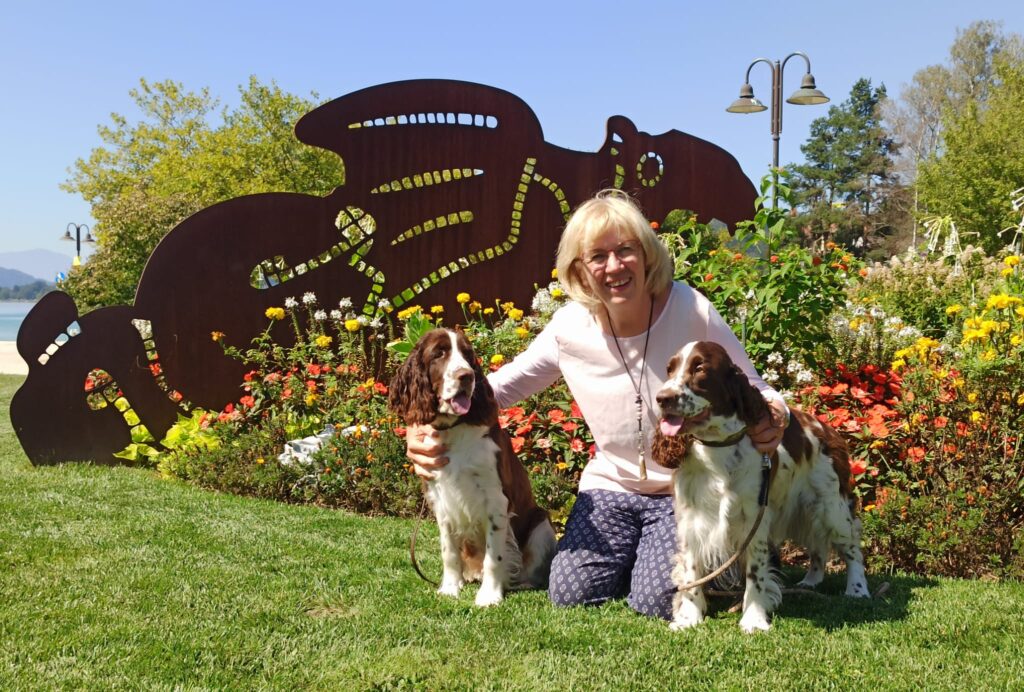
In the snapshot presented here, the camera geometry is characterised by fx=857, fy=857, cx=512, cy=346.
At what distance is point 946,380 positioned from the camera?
429 centimetres

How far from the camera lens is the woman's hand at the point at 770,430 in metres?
3.01

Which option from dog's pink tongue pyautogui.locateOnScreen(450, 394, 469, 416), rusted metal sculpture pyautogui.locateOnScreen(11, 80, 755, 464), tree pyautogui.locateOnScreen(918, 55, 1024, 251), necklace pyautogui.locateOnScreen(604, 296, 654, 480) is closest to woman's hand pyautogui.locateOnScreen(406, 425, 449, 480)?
dog's pink tongue pyautogui.locateOnScreen(450, 394, 469, 416)

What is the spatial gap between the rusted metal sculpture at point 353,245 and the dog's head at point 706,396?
446 centimetres

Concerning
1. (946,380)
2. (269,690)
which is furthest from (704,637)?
(946,380)

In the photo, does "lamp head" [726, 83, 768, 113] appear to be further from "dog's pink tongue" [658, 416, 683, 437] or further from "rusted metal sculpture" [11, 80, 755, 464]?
"dog's pink tongue" [658, 416, 683, 437]

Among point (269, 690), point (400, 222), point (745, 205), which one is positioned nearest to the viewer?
point (269, 690)

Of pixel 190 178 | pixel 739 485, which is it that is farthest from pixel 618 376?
pixel 190 178

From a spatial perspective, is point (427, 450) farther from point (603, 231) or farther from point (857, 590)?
point (857, 590)

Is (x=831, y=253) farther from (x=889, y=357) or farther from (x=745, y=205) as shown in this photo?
(x=745, y=205)

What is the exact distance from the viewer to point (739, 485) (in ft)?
9.91

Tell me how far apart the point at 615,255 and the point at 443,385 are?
2.77ft

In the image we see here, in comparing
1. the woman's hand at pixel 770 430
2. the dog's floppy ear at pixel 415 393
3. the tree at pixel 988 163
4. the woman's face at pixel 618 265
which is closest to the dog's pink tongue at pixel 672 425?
the woman's hand at pixel 770 430

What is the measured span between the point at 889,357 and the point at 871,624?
2602 mm

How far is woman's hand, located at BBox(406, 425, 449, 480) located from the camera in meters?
3.41
